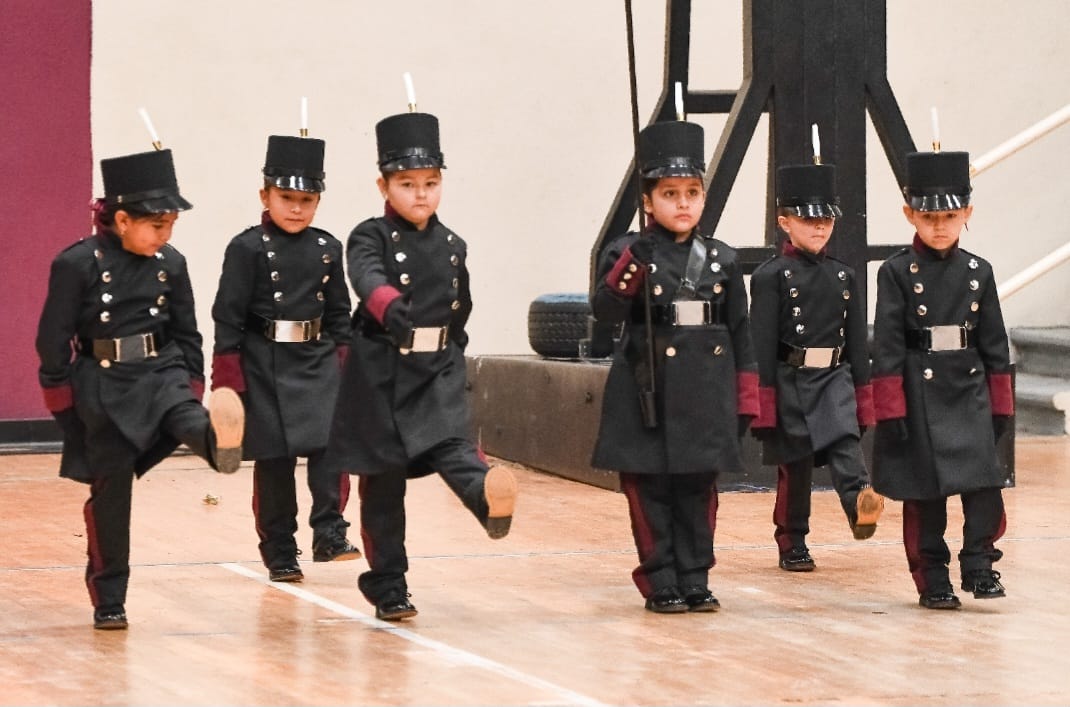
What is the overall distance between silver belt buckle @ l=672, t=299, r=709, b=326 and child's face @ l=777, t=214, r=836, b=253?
1.13 metres

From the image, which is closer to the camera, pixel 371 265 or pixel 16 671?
pixel 16 671

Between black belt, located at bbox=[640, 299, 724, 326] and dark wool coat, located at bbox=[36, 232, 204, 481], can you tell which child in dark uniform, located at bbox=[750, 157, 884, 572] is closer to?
black belt, located at bbox=[640, 299, 724, 326]

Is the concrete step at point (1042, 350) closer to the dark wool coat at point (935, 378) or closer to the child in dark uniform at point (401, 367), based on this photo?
the dark wool coat at point (935, 378)

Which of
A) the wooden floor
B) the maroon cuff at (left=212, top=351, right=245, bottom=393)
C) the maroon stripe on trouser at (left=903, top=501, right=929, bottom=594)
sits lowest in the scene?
the wooden floor

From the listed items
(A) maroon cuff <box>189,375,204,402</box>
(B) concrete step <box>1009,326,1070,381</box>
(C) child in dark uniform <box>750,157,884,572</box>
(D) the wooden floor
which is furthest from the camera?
(B) concrete step <box>1009,326,1070,381</box>

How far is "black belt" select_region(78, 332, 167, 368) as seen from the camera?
529 centimetres

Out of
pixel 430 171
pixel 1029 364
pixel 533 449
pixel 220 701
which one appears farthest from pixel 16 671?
pixel 1029 364

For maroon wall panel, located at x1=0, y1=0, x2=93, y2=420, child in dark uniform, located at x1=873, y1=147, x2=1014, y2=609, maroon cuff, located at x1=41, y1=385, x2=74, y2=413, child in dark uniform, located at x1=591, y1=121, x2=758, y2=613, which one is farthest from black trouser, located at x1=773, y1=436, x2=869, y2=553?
maroon wall panel, located at x1=0, y1=0, x2=93, y2=420

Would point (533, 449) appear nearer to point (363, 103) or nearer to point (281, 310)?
point (363, 103)

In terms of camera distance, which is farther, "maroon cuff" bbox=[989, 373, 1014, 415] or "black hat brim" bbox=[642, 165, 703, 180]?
"maroon cuff" bbox=[989, 373, 1014, 415]

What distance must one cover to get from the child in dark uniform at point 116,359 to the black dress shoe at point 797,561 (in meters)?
2.07

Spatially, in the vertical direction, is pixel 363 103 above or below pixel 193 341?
above

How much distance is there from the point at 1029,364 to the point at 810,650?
7.37 meters

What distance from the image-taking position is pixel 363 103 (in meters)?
11.0
